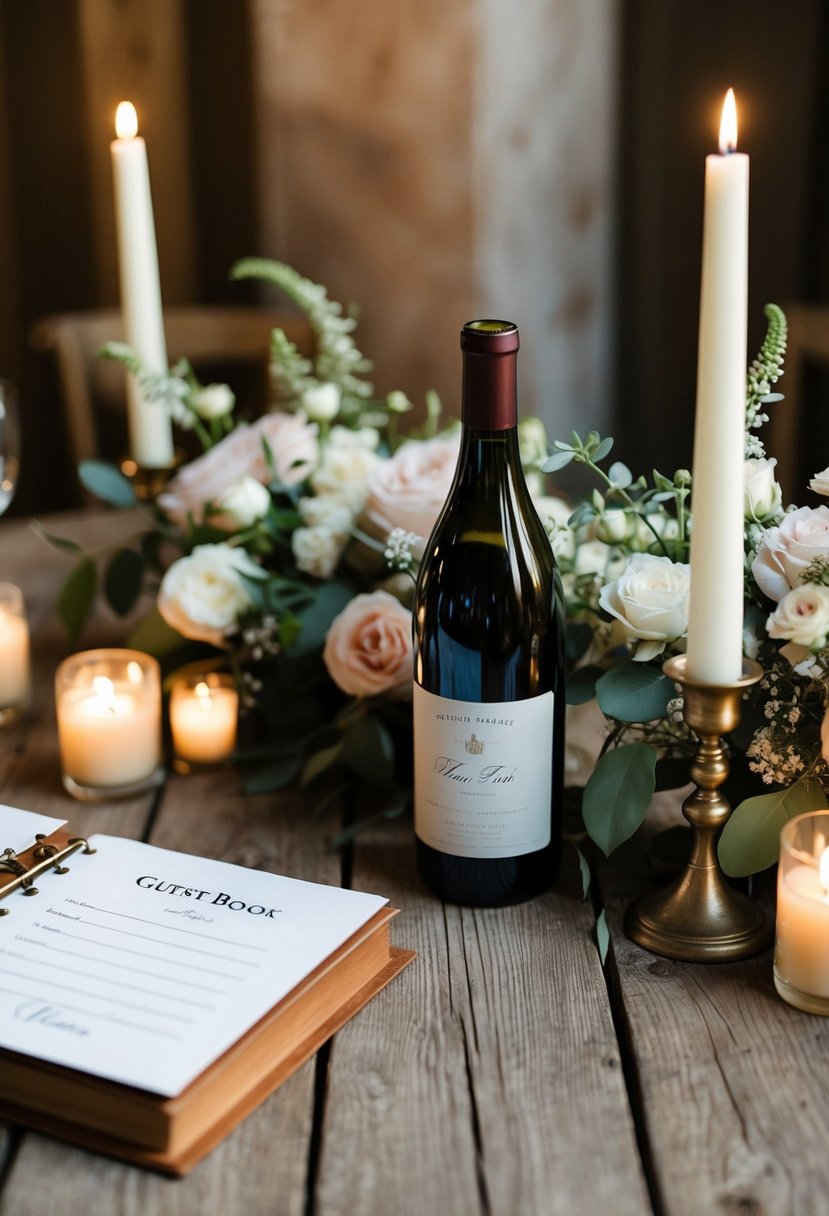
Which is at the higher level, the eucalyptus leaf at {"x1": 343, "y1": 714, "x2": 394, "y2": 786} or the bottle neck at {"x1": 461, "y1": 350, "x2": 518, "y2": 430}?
the bottle neck at {"x1": 461, "y1": 350, "x2": 518, "y2": 430}

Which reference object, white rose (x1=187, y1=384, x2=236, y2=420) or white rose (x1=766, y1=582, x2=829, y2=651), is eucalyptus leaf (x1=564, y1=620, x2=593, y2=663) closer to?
white rose (x1=766, y1=582, x2=829, y2=651)

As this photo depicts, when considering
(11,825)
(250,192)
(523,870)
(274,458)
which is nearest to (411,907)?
(523,870)

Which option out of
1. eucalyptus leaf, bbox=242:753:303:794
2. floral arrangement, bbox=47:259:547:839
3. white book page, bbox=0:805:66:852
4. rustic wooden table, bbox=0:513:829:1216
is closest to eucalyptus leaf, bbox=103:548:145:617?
floral arrangement, bbox=47:259:547:839

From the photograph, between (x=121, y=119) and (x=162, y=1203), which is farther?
(x=121, y=119)

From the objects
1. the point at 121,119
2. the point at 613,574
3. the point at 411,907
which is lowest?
the point at 411,907

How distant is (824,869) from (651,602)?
202 mm

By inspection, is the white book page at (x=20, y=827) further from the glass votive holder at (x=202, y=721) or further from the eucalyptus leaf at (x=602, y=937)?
the eucalyptus leaf at (x=602, y=937)

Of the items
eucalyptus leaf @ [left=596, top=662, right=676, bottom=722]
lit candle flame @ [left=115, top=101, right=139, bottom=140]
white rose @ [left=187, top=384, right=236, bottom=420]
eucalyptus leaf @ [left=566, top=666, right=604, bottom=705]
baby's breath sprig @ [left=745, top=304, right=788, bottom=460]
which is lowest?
eucalyptus leaf @ [left=566, top=666, right=604, bottom=705]

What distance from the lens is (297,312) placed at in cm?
265

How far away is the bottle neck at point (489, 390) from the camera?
0.78 m

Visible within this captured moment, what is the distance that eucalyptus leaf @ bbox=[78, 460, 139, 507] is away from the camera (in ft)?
4.13

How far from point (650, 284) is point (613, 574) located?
1.65 m

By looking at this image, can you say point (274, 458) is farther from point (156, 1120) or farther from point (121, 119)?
point (156, 1120)

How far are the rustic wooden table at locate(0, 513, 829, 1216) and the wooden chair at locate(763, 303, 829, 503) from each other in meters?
1.36
